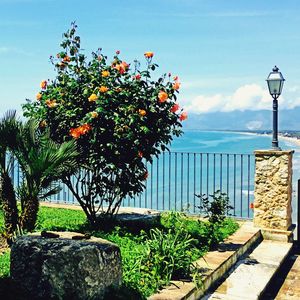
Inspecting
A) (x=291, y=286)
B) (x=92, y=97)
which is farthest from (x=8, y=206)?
(x=291, y=286)

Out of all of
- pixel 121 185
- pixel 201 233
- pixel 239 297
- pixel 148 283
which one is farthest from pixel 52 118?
pixel 239 297

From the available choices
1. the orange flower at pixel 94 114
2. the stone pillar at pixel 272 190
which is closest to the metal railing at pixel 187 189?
the stone pillar at pixel 272 190

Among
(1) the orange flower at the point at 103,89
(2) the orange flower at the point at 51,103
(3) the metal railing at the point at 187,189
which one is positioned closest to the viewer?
(1) the orange flower at the point at 103,89

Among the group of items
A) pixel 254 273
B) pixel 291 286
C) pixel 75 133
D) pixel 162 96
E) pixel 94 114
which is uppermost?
pixel 162 96

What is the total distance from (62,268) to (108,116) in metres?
3.12

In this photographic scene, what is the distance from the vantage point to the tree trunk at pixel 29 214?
6023mm

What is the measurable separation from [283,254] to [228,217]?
184 cm

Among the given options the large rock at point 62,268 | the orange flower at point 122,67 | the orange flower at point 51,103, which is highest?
the orange flower at point 122,67

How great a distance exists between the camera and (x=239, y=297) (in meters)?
5.01

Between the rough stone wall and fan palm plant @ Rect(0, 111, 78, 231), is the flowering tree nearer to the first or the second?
fan palm plant @ Rect(0, 111, 78, 231)

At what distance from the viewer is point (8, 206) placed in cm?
615

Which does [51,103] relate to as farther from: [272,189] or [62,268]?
[272,189]

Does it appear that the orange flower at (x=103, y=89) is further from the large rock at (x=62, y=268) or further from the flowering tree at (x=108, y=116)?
the large rock at (x=62, y=268)

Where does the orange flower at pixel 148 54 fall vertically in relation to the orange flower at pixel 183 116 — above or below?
above
